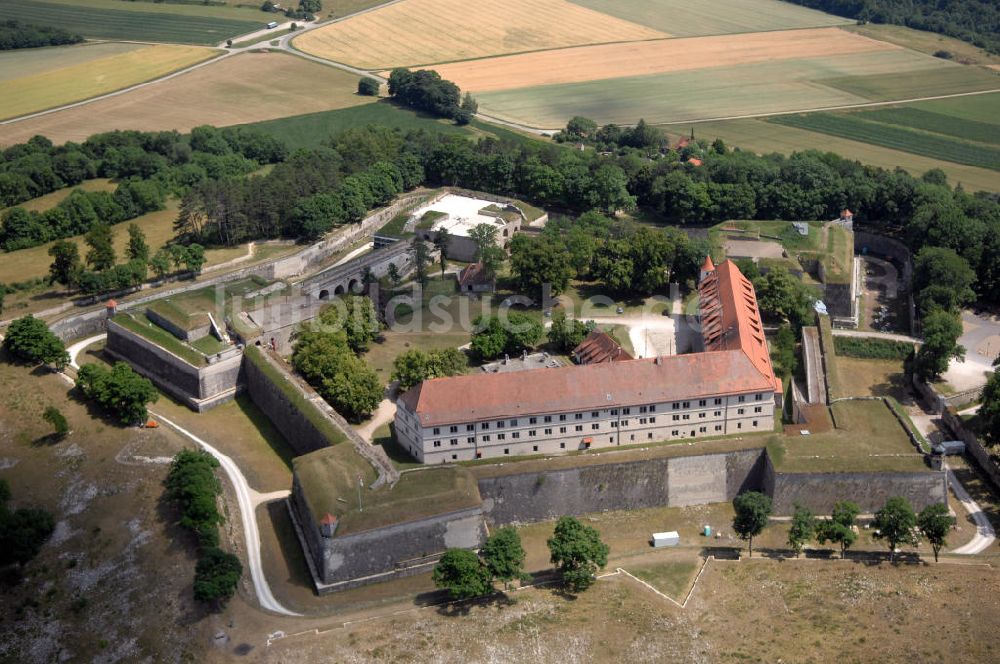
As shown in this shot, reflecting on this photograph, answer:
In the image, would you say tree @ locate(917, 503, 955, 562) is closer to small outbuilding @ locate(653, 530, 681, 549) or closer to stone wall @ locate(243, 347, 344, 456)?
small outbuilding @ locate(653, 530, 681, 549)

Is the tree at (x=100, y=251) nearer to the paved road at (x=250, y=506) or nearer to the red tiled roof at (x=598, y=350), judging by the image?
the paved road at (x=250, y=506)

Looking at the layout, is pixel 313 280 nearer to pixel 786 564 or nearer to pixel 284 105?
pixel 786 564

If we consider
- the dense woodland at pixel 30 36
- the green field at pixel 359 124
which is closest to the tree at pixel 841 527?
the green field at pixel 359 124

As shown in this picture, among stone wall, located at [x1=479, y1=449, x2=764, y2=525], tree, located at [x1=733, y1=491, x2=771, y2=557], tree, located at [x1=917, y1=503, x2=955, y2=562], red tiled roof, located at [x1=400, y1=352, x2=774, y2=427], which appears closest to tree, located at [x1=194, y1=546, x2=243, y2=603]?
red tiled roof, located at [x1=400, y1=352, x2=774, y2=427]

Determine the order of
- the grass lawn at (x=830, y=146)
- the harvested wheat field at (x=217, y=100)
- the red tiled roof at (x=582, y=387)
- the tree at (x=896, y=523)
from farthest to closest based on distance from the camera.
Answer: the harvested wheat field at (x=217, y=100)
the grass lawn at (x=830, y=146)
the red tiled roof at (x=582, y=387)
the tree at (x=896, y=523)

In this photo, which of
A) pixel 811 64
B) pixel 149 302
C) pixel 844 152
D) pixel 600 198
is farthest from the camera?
pixel 811 64

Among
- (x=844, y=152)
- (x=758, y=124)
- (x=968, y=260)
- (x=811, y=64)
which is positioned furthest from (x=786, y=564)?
(x=811, y=64)
